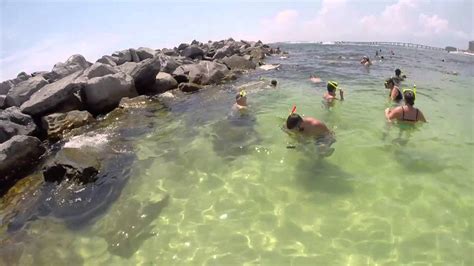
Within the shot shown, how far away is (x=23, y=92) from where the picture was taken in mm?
15352

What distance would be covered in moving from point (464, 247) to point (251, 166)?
4.63 meters

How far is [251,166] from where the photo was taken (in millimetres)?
8688

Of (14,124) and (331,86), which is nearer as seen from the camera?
(14,124)

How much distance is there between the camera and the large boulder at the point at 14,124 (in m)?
11.5

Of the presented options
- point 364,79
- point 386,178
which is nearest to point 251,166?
point 386,178

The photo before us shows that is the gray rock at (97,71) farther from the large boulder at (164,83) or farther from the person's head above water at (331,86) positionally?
the person's head above water at (331,86)

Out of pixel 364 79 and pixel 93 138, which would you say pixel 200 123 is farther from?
pixel 364 79

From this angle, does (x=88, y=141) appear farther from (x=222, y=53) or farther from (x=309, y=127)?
(x=222, y=53)

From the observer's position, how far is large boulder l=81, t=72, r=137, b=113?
14414 millimetres

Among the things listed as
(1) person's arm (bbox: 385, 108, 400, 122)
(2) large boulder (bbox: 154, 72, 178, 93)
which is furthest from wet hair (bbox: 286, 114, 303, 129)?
(2) large boulder (bbox: 154, 72, 178, 93)

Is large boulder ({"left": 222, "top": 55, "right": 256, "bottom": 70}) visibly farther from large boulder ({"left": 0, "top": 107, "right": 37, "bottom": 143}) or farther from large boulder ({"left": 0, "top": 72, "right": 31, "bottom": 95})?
large boulder ({"left": 0, "top": 107, "right": 37, "bottom": 143})

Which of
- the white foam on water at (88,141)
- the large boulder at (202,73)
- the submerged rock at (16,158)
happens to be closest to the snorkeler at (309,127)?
the white foam on water at (88,141)

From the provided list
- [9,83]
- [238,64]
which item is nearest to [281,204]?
[9,83]

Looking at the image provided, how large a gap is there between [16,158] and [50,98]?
→ 14.4ft
